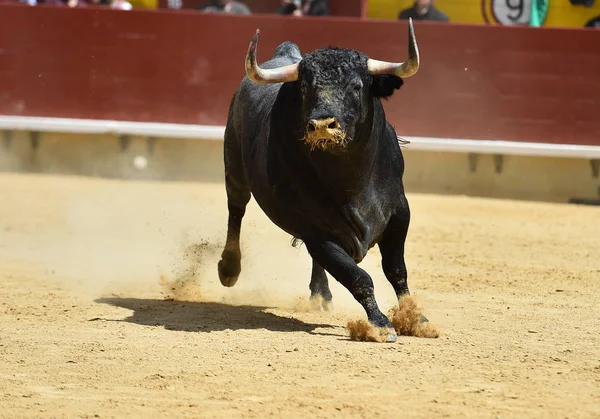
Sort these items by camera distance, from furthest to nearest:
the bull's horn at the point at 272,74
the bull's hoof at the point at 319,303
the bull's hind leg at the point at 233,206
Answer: the bull's hind leg at the point at 233,206 < the bull's hoof at the point at 319,303 < the bull's horn at the point at 272,74

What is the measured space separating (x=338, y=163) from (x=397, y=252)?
542 millimetres

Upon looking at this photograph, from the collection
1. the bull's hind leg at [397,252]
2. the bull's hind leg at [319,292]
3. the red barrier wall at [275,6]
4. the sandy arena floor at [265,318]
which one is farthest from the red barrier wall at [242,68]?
the bull's hind leg at [397,252]

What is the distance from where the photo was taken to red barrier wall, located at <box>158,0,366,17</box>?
42.9ft

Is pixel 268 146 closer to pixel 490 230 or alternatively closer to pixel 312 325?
pixel 312 325

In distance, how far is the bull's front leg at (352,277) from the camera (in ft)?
16.4

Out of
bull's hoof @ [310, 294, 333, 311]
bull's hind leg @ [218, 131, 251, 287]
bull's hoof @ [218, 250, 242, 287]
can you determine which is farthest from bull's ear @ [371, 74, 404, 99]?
bull's hoof @ [218, 250, 242, 287]

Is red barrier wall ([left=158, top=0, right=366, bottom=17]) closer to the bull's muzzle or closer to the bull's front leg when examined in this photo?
the bull's front leg

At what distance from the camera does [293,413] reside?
3.78m

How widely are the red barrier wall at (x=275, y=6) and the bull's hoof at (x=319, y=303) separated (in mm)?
7037

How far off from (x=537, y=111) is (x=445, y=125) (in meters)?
0.84

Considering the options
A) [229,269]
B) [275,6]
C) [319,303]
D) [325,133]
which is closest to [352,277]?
[325,133]

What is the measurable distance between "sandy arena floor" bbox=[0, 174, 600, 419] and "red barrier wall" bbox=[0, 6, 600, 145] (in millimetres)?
1220

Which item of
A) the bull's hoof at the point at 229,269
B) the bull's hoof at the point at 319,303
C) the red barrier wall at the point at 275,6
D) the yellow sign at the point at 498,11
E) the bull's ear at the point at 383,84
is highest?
the bull's ear at the point at 383,84

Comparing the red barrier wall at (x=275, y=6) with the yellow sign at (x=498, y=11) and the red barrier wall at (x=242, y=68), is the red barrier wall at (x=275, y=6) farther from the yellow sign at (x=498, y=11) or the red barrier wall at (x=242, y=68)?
the red barrier wall at (x=242, y=68)
